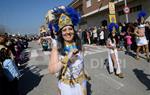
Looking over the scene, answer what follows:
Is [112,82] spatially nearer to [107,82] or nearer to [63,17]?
[107,82]

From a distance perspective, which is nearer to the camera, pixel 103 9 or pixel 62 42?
pixel 62 42

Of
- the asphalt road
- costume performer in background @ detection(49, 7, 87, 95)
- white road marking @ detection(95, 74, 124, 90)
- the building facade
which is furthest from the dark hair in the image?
the building facade

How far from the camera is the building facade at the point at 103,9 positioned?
74.7ft

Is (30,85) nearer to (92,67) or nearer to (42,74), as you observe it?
(42,74)

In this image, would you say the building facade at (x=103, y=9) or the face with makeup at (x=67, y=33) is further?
the building facade at (x=103, y=9)

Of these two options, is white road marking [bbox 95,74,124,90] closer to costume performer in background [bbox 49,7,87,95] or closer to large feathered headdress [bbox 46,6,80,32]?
costume performer in background [bbox 49,7,87,95]

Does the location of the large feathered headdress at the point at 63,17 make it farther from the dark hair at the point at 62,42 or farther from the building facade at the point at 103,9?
the building facade at the point at 103,9

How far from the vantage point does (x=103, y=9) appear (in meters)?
30.6

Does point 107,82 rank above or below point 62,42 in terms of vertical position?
below

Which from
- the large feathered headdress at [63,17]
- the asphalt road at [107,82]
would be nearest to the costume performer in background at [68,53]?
the large feathered headdress at [63,17]

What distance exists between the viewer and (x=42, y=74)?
11242mm

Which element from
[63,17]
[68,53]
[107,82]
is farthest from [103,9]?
[68,53]

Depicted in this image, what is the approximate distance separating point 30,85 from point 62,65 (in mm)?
6202

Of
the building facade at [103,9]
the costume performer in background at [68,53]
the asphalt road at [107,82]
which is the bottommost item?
the asphalt road at [107,82]
